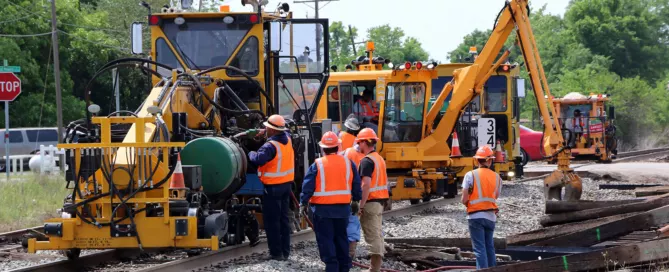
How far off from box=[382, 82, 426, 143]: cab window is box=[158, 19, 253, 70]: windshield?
6.12 metres

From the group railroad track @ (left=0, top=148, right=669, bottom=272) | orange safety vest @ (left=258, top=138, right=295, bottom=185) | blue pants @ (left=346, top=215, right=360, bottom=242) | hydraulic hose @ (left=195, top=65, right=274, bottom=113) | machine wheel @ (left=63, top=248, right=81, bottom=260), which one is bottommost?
railroad track @ (left=0, top=148, right=669, bottom=272)

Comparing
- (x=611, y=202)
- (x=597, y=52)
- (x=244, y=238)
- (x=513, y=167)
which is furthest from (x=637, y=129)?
(x=244, y=238)

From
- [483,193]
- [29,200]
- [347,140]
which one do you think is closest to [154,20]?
[347,140]

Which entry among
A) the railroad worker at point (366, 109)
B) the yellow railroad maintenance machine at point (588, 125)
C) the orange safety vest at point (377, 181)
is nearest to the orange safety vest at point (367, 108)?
the railroad worker at point (366, 109)

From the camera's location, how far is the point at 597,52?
72.6 meters

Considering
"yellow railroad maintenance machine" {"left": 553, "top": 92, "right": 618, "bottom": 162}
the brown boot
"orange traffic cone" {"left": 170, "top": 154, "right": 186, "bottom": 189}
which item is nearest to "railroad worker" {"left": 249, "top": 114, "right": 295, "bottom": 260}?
"orange traffic cone" {"left": 170, "top": 154, "right": 186, "bottom": 189}

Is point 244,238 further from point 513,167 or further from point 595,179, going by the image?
point 595,179

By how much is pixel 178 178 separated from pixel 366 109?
9.82 m

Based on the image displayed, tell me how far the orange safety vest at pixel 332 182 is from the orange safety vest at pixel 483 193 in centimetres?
132

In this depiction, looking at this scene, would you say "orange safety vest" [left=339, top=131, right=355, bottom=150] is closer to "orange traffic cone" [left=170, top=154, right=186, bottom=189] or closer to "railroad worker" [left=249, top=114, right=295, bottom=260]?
"railroad worker" [left=249, top=114, right=295, bottom=260]

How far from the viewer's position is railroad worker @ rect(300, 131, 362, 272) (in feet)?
36.5

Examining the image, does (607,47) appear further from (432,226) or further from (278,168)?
(278,168)

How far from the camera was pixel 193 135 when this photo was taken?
44.0 feet

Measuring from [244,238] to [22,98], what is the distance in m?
30.9
